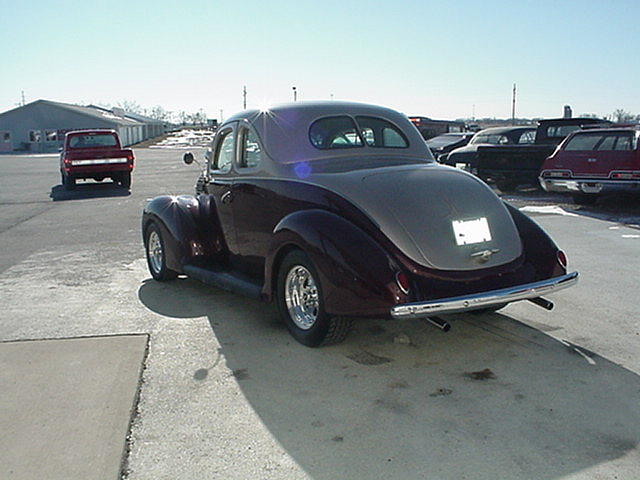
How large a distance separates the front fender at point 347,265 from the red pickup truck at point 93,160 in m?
16.5

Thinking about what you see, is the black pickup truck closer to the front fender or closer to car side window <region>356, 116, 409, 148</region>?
car side window <region>356, 116, 409, 148</region>

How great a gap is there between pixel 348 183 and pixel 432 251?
2.79 feet

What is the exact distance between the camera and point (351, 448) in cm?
355

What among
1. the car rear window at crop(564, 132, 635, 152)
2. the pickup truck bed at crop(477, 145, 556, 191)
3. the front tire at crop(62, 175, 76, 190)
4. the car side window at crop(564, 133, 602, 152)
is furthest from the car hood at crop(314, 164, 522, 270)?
the front tire at crop(62, 175, 76, 190)

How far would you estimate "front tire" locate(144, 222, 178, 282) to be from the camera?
7.09 m

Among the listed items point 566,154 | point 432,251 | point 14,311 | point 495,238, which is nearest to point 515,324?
point 495,238

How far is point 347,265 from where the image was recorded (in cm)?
453

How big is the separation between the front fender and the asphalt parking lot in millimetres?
518

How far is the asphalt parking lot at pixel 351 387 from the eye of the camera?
11.2ft

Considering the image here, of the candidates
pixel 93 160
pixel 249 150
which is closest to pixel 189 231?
pixel 249 150

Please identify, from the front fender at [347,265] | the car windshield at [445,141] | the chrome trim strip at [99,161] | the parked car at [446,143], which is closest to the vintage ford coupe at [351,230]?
the front fender at [347,265]

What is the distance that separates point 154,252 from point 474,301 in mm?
4195

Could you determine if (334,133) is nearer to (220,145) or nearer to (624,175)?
(220,145)

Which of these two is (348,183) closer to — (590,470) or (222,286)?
(222,286)
